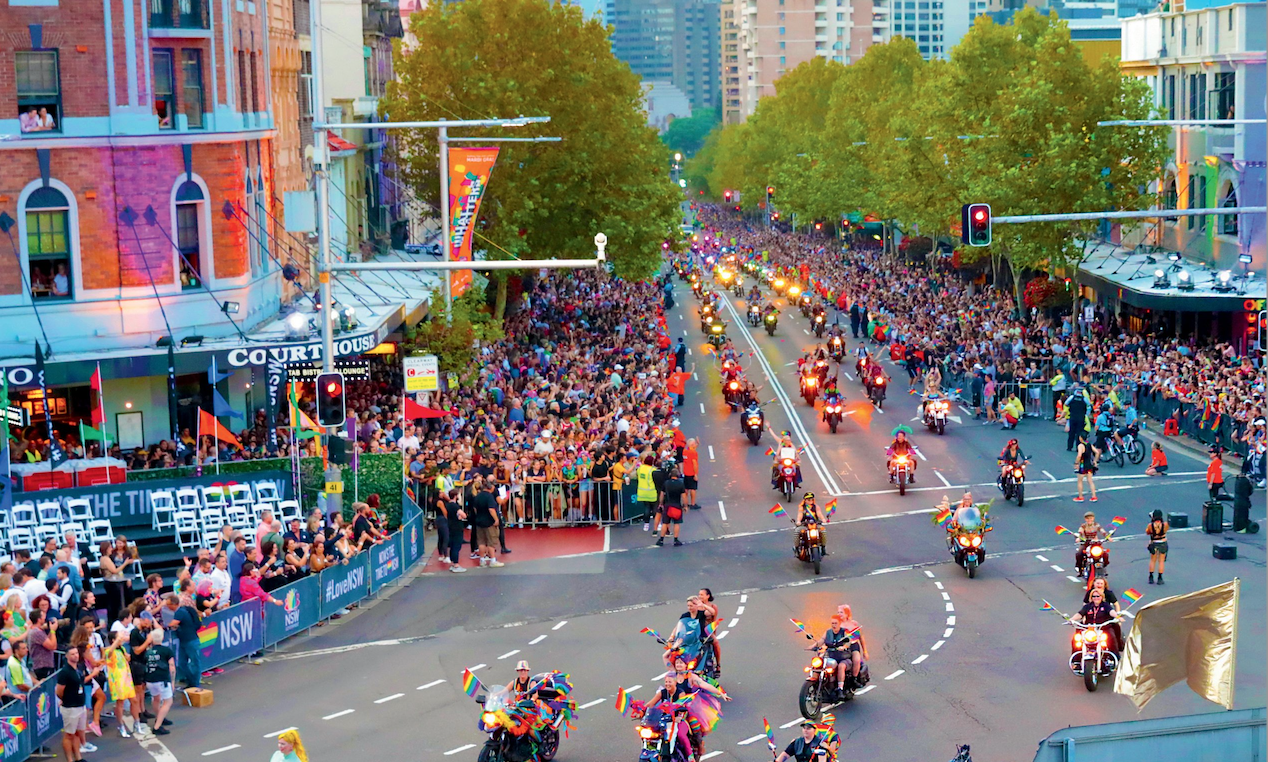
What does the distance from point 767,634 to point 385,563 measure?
7063 mm

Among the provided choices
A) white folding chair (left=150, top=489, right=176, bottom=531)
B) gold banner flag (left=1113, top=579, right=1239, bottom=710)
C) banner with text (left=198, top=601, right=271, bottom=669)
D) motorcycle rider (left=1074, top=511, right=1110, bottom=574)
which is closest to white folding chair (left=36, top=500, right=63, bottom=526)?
white folding chair (left=150, top=489, right=176, bottom=531)

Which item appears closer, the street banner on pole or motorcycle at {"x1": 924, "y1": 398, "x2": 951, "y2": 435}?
the street banner on pole

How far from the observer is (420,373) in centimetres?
3519

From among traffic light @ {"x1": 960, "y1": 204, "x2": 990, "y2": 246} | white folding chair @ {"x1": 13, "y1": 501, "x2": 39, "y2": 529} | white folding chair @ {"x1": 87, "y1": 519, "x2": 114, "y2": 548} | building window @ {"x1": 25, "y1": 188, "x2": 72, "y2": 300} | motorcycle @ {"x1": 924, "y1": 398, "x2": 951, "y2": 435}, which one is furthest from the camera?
motorcycle @ {"x1": 924, "y1": 398, "x2": 951, "y2": 435}

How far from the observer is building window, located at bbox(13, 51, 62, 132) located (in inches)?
1275

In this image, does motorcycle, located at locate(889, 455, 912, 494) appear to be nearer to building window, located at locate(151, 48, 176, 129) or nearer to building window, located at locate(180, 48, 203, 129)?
building window, located at locate(180, 48, 203, 129)

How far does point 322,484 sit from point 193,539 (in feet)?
10.1

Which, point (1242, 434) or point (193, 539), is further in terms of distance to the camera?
point (1242, 434)

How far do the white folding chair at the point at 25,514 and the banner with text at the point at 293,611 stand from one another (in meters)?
4.70

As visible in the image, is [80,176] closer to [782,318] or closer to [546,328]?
[546,328]

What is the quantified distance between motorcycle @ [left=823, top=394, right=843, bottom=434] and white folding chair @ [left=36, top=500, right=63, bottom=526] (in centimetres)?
2333

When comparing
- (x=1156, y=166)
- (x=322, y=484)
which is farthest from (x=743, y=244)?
(x=322, y=484)

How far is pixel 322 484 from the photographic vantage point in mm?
31266

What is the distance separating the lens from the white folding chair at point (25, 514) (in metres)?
27.3
